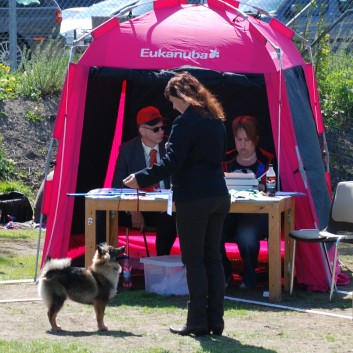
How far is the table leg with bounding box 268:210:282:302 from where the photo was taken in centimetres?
697

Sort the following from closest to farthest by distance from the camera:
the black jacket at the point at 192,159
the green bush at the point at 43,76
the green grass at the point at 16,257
A: the black jacket at the point at 192,159, the green grass at the point at 16,257, the green bush at the point at 43,76

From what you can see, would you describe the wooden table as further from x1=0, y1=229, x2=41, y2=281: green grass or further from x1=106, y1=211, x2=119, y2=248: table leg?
x1=0, y1=229, x2=41, y2=281: green grass

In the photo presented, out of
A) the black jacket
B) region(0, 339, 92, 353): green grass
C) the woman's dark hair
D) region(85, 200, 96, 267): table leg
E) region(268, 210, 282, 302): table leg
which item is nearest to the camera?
region(0, 339, 92, 353): green grass

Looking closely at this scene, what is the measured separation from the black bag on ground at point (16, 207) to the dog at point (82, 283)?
460cm

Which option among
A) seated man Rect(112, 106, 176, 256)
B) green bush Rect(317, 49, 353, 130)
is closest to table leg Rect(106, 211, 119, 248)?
seated man Rect(112, 106, 176, 256)

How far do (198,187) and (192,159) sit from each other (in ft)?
0.56

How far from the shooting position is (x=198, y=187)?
18.5 ft

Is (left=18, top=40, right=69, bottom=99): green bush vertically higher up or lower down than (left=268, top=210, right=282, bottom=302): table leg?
higher up

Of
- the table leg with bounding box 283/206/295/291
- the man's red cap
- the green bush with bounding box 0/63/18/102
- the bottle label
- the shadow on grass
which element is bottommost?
the shadow on grass

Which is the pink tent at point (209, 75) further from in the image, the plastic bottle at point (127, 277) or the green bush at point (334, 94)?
the green bush at point (334, 94)

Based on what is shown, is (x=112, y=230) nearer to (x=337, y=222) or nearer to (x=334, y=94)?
(x=337, y=222)

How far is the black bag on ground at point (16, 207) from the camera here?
10.7 m

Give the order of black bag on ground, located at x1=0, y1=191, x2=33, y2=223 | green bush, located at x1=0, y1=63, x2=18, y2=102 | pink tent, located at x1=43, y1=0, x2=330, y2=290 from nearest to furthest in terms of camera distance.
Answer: pink tent, located at x1=43, y1=0, x2=330, y2=290
black bag on ground, located at x1=0, y1=191, x2=33, y2=223
green bush, located at x1=0, y1=63, x2=18, y2=102

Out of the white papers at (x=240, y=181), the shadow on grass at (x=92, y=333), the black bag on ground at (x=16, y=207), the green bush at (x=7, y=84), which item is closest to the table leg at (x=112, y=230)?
the white papers at (x=240, y=181)
